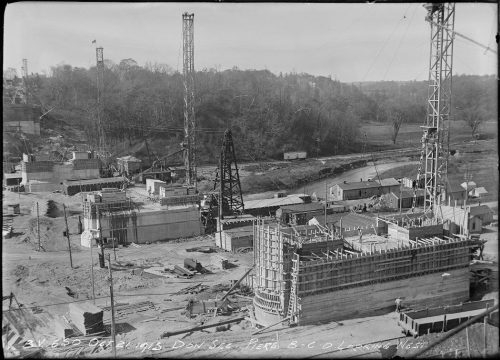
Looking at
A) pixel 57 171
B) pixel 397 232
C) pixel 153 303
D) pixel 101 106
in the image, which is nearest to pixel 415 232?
pixel 397 232

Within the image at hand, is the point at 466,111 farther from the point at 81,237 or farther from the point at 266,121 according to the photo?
the point at 81,237

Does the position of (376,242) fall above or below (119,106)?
below

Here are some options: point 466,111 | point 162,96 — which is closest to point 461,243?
point 466,111

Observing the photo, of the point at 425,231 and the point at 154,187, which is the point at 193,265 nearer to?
the point at 425,231

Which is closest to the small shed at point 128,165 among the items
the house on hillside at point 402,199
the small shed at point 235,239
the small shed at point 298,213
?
the small shed at point 298,213

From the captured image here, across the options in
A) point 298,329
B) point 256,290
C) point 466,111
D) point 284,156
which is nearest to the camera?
point 298,329

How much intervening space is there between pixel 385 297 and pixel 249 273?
3.48m

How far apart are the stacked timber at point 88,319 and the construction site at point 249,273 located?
1.1 inches

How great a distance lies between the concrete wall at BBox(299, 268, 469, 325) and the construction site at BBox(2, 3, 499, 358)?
0.02 meters

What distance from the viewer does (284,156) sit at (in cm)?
3105

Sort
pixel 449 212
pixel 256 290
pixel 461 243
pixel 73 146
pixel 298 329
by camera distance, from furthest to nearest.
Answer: pixel 73 146, pixel 449 212, pixel 461 243, pixel 256 290, pixel 298 329

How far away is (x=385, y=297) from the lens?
928cm

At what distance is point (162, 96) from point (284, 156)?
34.5ft

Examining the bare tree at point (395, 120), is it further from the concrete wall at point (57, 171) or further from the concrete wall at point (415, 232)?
the concrete wall at point (415, 232)
